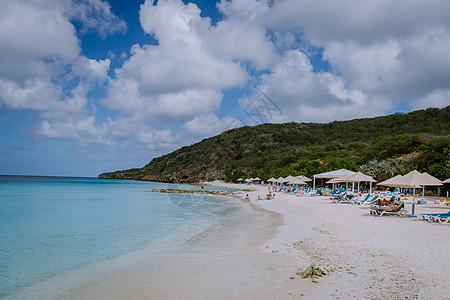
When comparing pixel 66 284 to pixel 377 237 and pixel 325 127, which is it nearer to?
pixel 377 237

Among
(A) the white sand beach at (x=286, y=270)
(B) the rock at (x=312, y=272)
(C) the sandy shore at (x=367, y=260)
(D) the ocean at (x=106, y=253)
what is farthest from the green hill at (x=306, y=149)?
(B) the rock at (x=312, y=272)

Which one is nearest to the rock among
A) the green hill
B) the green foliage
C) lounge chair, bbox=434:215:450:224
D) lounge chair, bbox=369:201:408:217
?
lounge chair, bbox=434:215:450:224

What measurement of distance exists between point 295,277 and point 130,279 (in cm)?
294

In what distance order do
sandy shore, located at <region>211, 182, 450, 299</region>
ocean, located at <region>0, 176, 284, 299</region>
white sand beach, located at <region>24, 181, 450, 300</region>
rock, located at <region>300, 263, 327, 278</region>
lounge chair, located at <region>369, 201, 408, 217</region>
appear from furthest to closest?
1. lounge chair, located at <region>369, 201, 408, 217</region>
2. ocean, located at <region>0, 176, 284, 299</region>
3. rock, located at <region>300, 263, 327, 278</region>
4. white sand beach, located at <region>24, 181, 450, 300</region>
5. sandy shore, located at <region>211, 182, 450, 299</region>

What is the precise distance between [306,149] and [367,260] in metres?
66.2

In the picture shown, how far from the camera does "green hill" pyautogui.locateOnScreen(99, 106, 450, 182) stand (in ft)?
110

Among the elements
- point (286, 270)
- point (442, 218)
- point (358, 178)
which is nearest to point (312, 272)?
point (286, 270)

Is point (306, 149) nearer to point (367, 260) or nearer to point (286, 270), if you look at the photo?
point (367, 260)

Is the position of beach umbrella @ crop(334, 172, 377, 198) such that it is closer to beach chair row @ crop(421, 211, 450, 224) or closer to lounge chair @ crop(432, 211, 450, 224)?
beach chair row @ crop(421, 211, 450, 224)

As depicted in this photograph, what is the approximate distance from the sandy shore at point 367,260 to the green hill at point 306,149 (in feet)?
68.9

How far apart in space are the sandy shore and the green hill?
21003 millimetres

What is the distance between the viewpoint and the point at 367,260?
216 inches

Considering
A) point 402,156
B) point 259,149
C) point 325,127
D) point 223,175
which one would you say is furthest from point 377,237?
point 325,127

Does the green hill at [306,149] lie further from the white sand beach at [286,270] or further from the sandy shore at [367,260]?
the white sand beach at [286,270]
